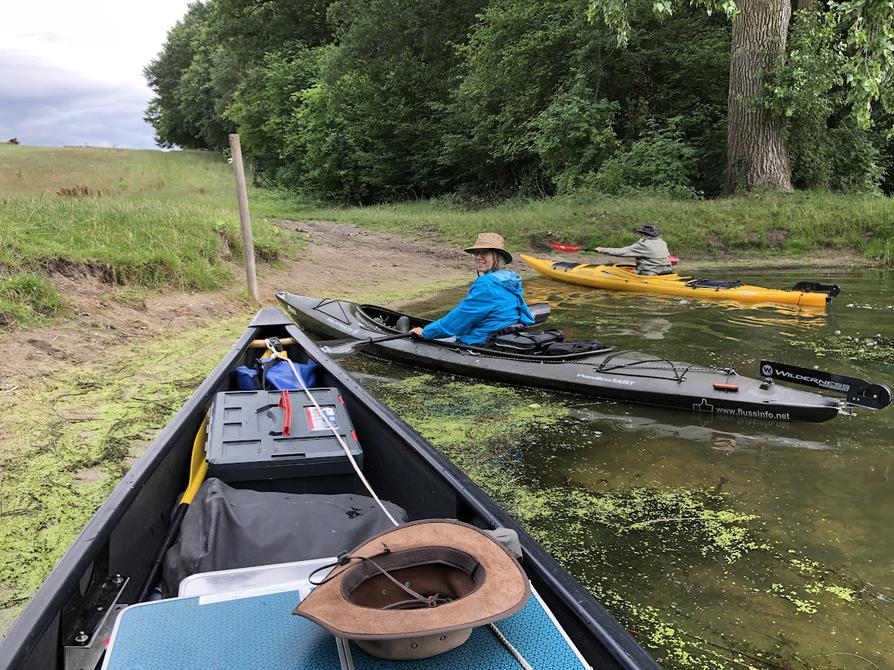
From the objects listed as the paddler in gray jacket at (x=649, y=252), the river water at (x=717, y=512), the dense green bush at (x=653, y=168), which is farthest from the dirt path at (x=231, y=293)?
the dense green bush at (x=653, y=168)

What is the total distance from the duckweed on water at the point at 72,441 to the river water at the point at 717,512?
1.85 metres

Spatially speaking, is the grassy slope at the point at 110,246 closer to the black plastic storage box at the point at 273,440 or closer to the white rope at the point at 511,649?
the black plastic storage box at the point at 273,440

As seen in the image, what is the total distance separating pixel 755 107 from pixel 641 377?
39.2 feet

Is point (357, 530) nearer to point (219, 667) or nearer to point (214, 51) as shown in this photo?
point (219, 667)

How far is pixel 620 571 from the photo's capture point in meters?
3.09

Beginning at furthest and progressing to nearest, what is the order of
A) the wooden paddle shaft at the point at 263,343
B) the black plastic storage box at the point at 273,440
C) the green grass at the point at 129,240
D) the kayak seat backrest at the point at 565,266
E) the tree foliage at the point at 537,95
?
the tree foliage at the point at 537,95, the kayak seat backrest at the point at 565,266, the green grass at the point at 129,240, the wooden paddle shaft at the point at 263,343, the black plastic storage box at the point at 273,440

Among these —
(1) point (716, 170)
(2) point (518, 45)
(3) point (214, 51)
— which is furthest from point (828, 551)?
(3) point (214, 51)

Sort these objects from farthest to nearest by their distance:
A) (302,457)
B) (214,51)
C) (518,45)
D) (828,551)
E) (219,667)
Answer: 1. (214,51)
2. (518,45)
3. (828,551)
4. (302,457)
5. (219,667)

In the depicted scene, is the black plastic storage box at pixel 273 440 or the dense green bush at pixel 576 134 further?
the dense green bush at pixel 576 134

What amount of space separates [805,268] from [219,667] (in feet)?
42.2

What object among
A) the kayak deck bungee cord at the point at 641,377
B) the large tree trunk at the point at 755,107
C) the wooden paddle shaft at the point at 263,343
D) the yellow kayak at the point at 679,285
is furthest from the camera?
the large tree trunk at the point at 755,107

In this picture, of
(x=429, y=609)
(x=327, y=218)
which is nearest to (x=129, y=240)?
(x=429, y=609)

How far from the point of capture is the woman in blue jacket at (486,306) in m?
5.97

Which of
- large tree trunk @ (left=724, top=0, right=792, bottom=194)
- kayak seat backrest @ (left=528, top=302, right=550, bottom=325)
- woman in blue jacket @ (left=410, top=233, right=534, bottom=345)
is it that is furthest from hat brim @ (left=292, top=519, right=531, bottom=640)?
large tree trunk @ (left=724, top=0, right=792, bottom=194)
